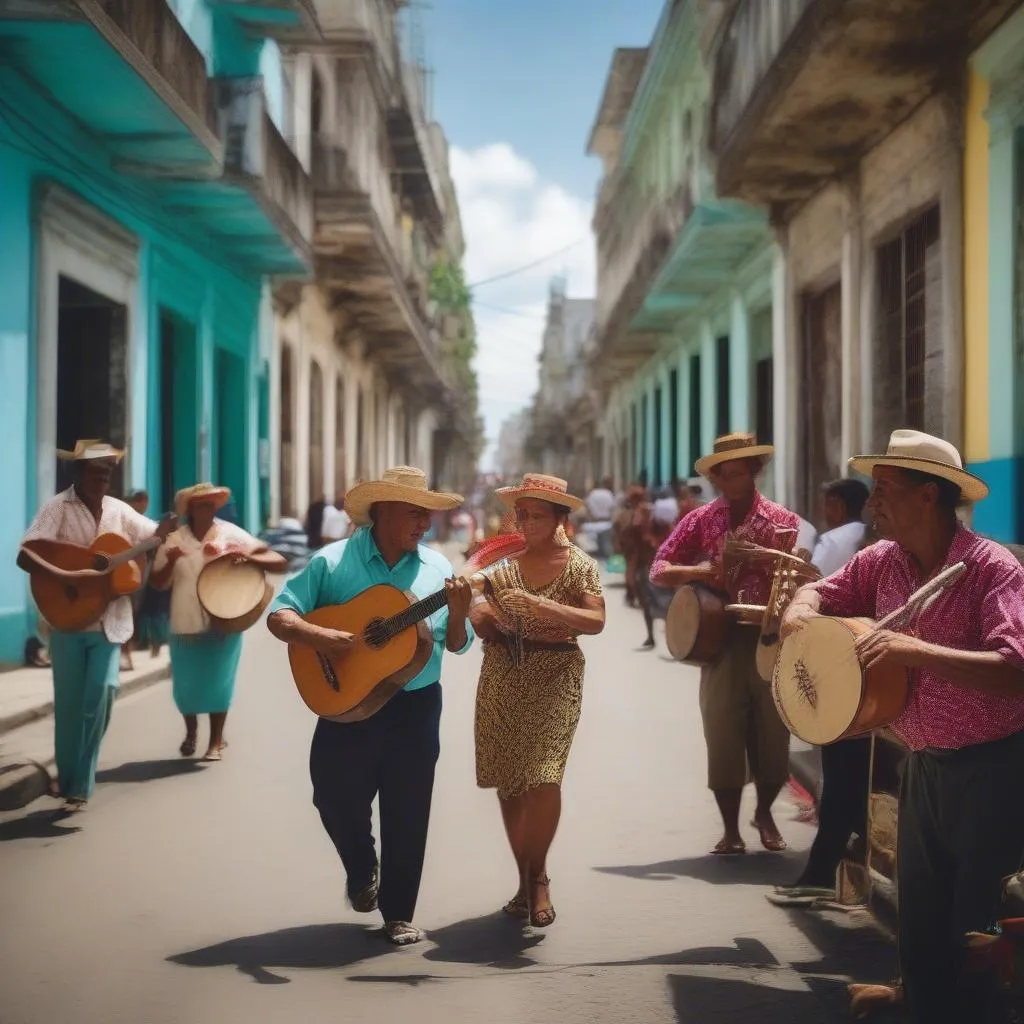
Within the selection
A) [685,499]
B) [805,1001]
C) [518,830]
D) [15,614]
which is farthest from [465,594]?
[685,499]

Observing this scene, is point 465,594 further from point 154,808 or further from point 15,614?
point 15,614

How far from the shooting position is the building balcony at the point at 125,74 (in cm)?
1046

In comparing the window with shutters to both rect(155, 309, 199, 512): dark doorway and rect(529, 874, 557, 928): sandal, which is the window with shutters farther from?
rect(155, 309, 199, 512): dark doorway

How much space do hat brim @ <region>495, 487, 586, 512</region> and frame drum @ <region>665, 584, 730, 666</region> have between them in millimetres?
981

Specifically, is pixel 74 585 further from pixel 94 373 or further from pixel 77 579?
pixel 94 373

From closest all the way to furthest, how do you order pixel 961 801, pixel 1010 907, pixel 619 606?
pixel 961 801, pixel 1010 907, pixel 619 606

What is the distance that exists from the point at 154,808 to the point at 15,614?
16.4 ft

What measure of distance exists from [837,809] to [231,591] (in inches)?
160

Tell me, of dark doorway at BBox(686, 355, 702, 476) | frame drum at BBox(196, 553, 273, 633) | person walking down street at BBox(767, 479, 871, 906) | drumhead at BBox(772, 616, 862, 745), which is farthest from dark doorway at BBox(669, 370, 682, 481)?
drumhead at BBox(772, 616, 862, 745)

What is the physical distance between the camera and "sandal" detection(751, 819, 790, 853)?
251 inches

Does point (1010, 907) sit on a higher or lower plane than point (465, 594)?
lower

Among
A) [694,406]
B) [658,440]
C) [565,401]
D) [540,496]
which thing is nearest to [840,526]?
[540,496]

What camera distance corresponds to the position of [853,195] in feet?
44.9

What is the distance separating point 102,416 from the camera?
49.1ft
